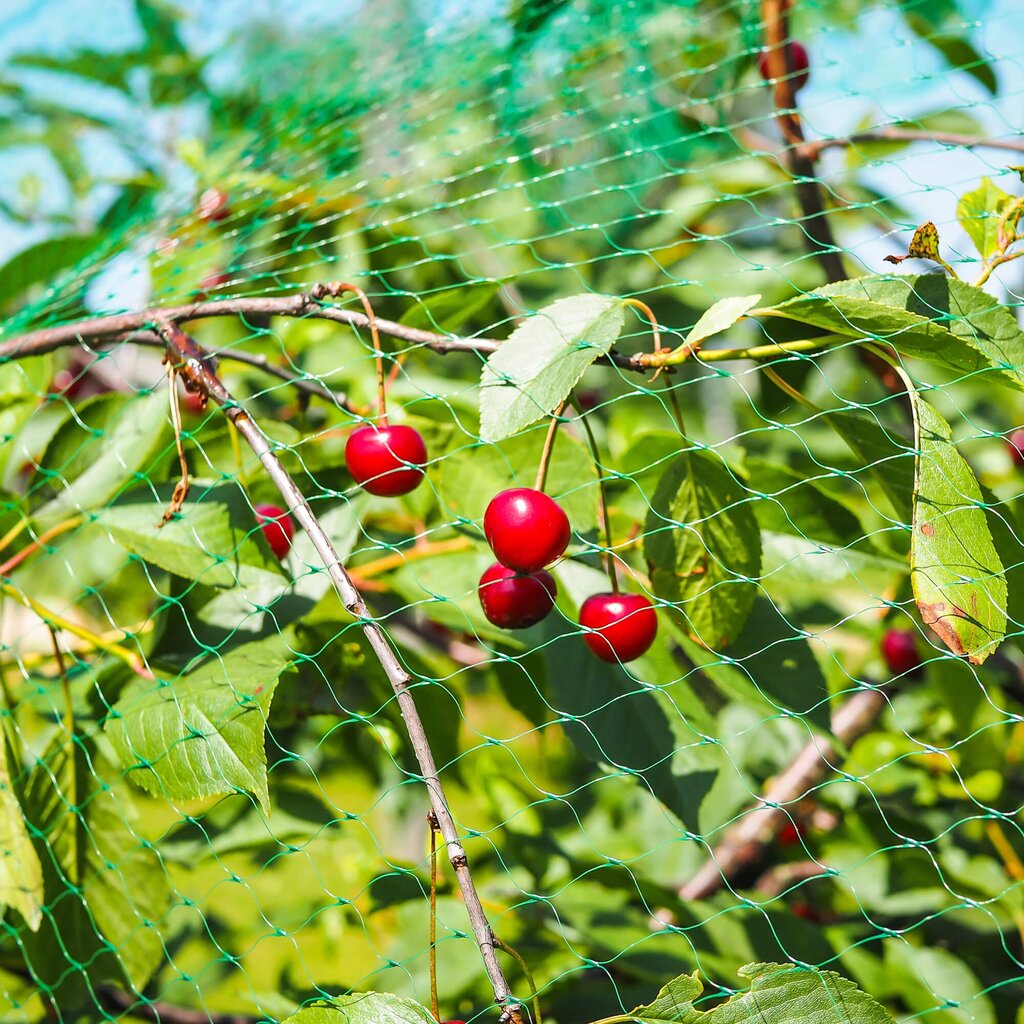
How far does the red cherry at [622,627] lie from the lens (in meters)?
0.68

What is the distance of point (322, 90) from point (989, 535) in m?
1.26

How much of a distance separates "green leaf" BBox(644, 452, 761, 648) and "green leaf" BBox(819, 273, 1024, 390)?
0.15 m

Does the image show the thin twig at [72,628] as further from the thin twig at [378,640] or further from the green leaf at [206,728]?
the thin twig at [378,640]

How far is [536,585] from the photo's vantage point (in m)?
0.68

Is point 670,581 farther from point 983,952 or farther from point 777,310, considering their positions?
point 983,952

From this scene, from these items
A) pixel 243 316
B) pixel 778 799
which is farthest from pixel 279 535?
pixel 778 799

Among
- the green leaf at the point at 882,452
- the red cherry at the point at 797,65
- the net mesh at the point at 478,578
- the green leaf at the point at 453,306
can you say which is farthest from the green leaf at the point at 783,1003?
the red cherry at the point at 797,65

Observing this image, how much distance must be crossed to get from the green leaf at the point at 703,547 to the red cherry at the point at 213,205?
72 cm

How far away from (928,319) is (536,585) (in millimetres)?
290

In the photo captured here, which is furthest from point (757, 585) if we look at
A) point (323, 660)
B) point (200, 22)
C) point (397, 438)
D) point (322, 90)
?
point (200, 22)

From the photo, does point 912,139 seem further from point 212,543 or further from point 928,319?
point 212,543

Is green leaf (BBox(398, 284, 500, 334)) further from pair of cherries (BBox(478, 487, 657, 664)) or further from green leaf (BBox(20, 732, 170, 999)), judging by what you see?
green leaf (BBox(20, 732, 170, 999))

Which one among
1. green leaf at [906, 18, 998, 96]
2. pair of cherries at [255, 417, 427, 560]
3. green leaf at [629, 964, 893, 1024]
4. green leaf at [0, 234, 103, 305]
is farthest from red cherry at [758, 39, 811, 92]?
green leaf at [629, 964, 893, 1024]

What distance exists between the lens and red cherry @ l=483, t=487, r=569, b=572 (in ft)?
2.06
